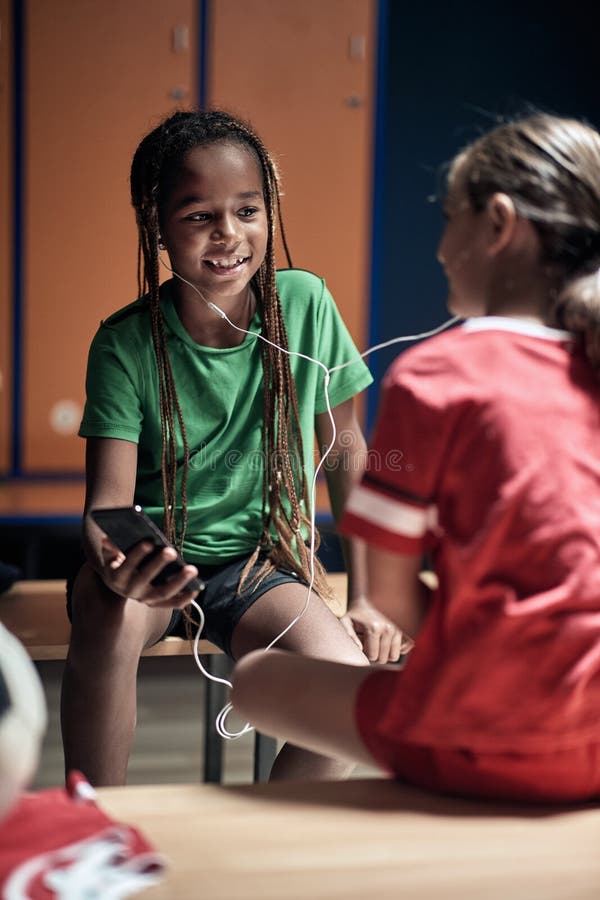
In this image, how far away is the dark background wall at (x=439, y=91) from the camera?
11.5 ft

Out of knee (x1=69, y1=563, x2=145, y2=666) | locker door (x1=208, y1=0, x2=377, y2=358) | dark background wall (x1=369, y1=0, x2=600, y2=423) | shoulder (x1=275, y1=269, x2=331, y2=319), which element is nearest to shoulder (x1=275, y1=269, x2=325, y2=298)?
shoulder (x1=275, y1=269, x2=331, y2=319)

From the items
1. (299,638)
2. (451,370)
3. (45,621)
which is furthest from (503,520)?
(45,621)

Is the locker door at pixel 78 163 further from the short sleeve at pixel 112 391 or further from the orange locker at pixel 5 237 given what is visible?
the short sleeve at pixel 112 391

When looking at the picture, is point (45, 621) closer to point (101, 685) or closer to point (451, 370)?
point (101, 685)

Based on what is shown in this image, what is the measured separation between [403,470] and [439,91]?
116 inches

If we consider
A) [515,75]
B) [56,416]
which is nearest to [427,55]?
[515,75]

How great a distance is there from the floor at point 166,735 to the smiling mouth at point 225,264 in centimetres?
86

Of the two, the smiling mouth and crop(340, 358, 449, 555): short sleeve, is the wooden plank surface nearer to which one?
crop(340, 358, 449, 555): short sleeve

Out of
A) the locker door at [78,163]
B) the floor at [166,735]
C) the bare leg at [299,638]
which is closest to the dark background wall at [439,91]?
the locker door at [78,163]

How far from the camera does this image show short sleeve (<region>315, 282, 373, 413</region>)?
1517 mm

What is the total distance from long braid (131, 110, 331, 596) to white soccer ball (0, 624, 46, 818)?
57 centimetres

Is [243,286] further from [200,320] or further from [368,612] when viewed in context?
[368,612]

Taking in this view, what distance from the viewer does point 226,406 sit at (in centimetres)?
145

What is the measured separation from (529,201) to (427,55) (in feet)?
9.08
